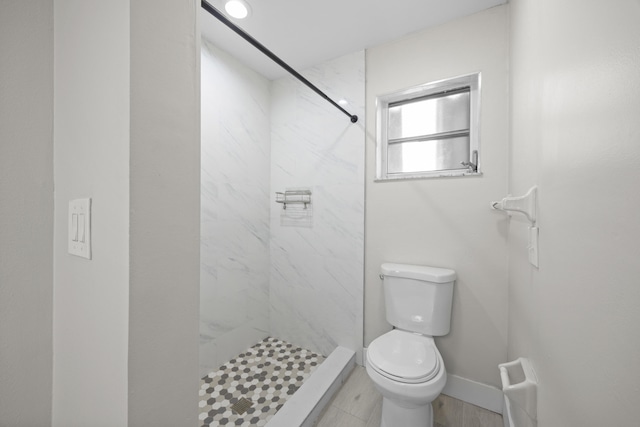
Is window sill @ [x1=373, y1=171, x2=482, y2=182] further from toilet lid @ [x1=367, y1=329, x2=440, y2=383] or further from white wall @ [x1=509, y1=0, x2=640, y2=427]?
toilet lid @ [x1=367, y1=329, x2=440, y2=383]

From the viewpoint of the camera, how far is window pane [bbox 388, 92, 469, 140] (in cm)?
169

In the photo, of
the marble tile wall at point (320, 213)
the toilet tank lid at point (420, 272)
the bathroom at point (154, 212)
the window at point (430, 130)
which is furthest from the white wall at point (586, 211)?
the marble tile wall at point (320, 213)

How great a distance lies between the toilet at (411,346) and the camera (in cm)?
114

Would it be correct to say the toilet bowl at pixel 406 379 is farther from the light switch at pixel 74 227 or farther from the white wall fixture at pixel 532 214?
the light switch at pixel 74 227

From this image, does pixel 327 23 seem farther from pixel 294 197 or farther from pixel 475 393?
pixel 475 393

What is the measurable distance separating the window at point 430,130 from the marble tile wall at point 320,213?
0.78 ft

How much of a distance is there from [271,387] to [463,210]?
5.72ft

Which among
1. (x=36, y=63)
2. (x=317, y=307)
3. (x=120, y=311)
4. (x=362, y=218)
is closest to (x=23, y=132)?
(x=36, y=63)

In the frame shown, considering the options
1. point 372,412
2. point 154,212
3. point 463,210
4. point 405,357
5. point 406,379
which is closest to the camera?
point 154,212

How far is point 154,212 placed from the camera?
49 centimetres

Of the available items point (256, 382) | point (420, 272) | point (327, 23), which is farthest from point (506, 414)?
point (327, 23)

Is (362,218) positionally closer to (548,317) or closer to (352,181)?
(352,181)

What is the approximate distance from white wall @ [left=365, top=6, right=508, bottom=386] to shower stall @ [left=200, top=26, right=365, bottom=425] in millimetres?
253

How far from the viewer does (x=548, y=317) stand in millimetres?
726
